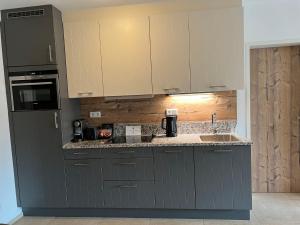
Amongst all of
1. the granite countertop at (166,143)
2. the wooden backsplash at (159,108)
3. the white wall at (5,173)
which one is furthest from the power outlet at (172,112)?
the white wall at (5,173)

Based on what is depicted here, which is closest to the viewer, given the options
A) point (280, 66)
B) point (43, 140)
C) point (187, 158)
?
point (187, 158)

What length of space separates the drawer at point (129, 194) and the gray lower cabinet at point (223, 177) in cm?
53

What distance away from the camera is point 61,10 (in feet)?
9.26

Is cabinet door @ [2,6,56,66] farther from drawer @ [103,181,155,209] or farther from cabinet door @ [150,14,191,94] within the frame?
drawer @ [103,181,155,209]

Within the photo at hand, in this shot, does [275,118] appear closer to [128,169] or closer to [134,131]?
[134,131]

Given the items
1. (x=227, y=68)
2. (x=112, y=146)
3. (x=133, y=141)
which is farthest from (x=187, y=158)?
(x=227, y=68)

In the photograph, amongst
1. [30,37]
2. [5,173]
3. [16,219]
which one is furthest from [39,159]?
[30,37]

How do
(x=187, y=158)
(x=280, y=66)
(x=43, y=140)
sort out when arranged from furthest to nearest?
1. (x=280, y=66)
2. (x=43, y=140)
3. (x=187, y=158)

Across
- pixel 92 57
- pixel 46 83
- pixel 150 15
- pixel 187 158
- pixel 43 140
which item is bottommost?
pixel 187 158

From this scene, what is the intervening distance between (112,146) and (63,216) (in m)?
1.07

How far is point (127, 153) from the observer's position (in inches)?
104

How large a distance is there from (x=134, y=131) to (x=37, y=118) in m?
1.16

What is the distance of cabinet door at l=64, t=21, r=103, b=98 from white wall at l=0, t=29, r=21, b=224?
2.48ft

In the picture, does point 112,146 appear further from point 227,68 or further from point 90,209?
point 227,68
